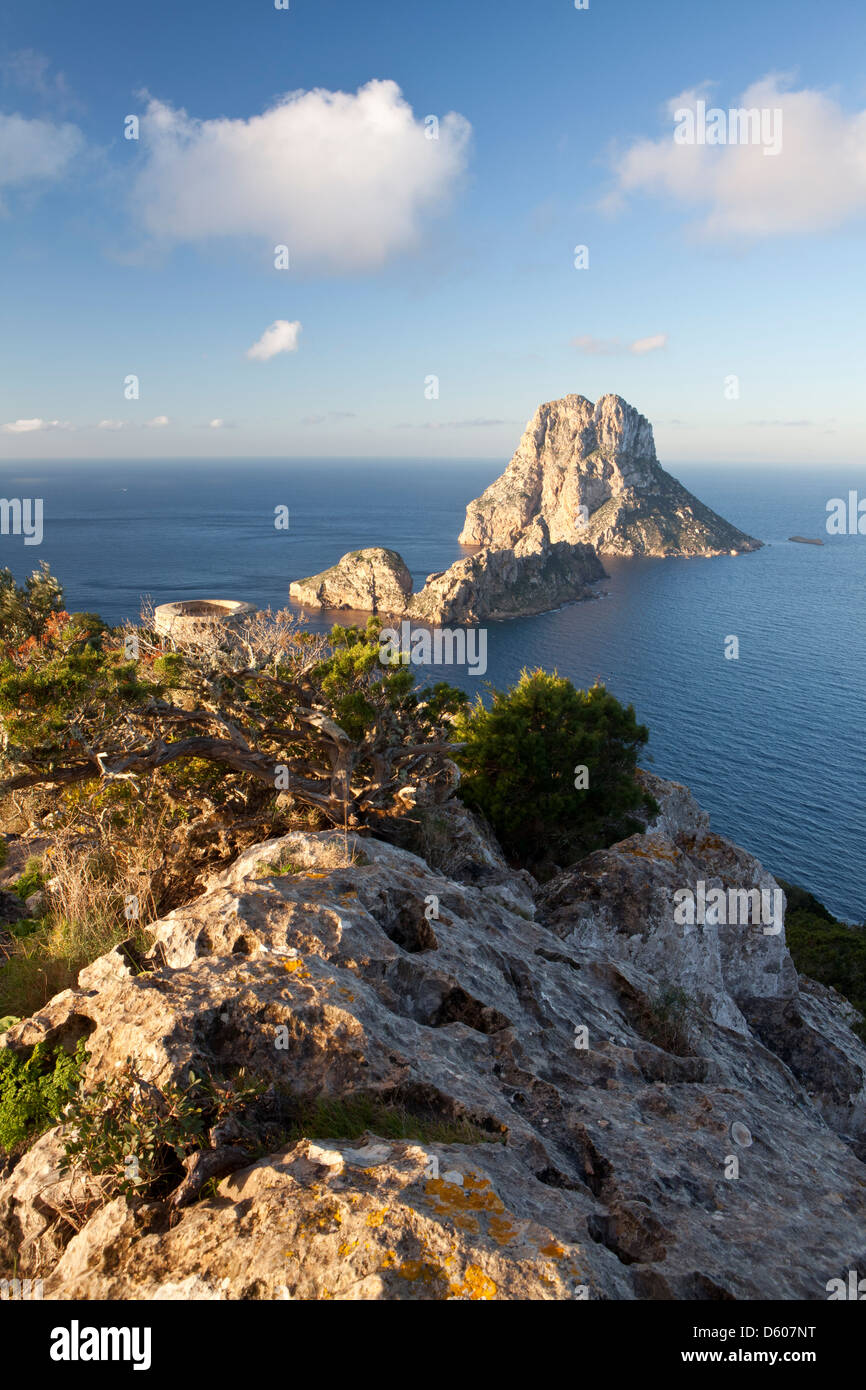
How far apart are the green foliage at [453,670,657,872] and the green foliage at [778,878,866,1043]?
1464cm

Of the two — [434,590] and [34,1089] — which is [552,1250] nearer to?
[34,1089]

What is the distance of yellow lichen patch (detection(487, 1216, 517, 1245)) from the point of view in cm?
363

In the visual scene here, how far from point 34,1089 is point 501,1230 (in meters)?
3.55

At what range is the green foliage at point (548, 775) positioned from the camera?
2088 cm

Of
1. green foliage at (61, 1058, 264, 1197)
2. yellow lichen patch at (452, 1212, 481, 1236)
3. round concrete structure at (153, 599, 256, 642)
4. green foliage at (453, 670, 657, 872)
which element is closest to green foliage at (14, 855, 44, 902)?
round concrete structure at (153, 599, 256, 642)

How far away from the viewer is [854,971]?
34.2m

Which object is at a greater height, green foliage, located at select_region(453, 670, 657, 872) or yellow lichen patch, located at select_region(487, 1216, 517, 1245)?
yellow lichen patch, located at select_region(487, 1216, 517, 1245)

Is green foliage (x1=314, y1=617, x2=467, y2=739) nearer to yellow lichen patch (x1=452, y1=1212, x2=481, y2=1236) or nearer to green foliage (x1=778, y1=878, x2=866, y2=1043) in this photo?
yellow lichen patch (x1=452, y1=1212, x2=481, y2=1236)

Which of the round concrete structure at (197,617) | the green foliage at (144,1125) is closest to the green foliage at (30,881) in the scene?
the round concrete structure at (197,617)

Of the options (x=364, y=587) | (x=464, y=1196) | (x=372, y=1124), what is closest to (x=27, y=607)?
(x=372, y=1124)

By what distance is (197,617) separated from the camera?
29484 mm
